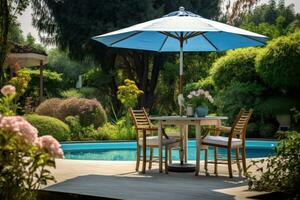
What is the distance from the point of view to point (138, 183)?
244 inches

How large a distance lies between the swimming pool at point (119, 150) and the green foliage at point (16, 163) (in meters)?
7.42

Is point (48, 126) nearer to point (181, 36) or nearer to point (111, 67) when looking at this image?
point (181, 36)

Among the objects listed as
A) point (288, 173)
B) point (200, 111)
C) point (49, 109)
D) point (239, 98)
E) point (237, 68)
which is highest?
point (237, 68)

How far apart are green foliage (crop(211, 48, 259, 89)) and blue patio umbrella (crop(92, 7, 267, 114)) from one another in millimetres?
7528

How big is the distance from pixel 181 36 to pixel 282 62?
761 centimetres

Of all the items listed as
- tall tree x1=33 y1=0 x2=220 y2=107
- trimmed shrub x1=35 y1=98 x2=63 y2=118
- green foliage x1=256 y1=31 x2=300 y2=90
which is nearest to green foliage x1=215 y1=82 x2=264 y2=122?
green foliage x1=256 y1=31 x2=300 y2=90

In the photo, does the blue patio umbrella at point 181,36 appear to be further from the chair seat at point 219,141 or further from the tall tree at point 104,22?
the tall tree at point 104,22

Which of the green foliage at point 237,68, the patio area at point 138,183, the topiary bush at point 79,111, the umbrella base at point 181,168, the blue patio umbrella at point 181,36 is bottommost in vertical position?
the patio area at point 138,183

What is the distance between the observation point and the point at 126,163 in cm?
855

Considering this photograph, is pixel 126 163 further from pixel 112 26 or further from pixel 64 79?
pixel 64 79

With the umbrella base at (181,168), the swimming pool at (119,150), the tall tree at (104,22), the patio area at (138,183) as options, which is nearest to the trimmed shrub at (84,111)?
the swimming pool at (119,150)

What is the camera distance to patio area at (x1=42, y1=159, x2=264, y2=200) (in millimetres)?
5305

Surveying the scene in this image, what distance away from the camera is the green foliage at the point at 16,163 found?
3.51 metres

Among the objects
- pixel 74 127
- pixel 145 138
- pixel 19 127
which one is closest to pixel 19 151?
pixel 19 127
